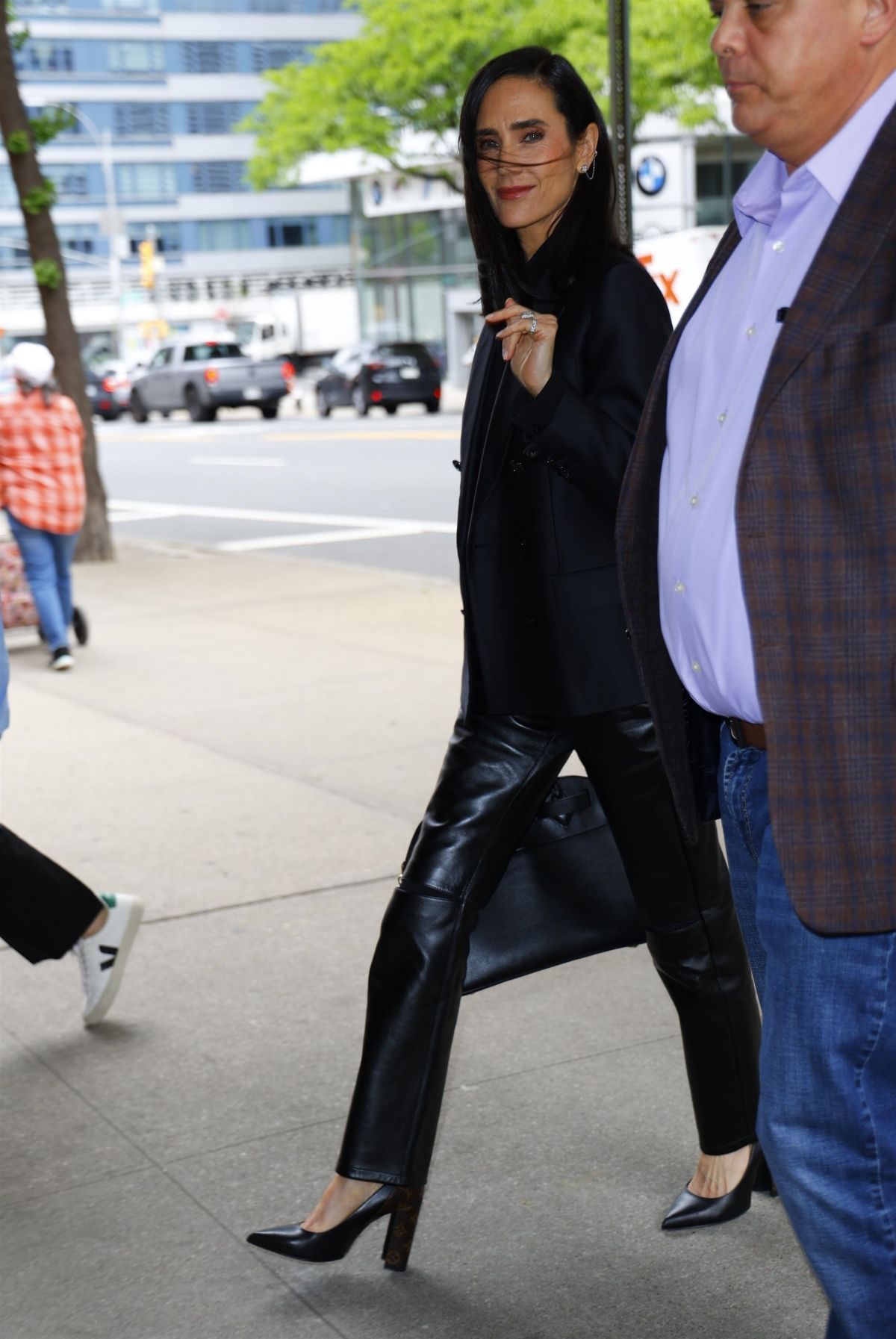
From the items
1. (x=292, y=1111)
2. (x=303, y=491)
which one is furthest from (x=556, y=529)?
(x=303, y=491)

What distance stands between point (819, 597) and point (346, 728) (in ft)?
19.4

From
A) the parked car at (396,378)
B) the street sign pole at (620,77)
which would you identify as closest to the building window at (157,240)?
the parked car at (396,378)

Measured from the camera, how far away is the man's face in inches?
83.6

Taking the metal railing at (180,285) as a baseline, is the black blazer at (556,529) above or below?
above

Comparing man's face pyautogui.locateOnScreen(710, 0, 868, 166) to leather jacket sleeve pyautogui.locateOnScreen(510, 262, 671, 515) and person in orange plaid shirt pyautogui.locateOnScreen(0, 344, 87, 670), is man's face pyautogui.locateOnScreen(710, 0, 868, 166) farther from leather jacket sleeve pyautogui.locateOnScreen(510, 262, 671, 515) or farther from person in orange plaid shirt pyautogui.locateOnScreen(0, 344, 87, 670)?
person in orange plaid shirt pyautogui.locateOnScreen(0, 344, 87, 670)

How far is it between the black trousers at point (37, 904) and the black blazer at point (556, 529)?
1489 millimetres

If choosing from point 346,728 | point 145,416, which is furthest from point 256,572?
point 145,416

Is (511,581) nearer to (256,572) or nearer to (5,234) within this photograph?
(256,572)

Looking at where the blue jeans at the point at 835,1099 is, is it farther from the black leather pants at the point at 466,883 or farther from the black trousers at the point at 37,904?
the black trousers at the point at 37,904

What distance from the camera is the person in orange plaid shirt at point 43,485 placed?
998 centimetres

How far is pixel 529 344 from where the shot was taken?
2.85 m

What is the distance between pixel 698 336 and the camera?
7.84 feet

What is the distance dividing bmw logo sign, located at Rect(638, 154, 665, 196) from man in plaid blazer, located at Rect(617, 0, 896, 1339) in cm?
1903

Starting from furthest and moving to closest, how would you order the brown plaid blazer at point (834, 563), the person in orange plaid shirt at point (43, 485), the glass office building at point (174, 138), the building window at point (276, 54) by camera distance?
the building window at point (276, 54), the glass office building at point (174, 138), the person in orange plaid shirt at point (43, 485), the brown plaid blazer at point (834, 563)
